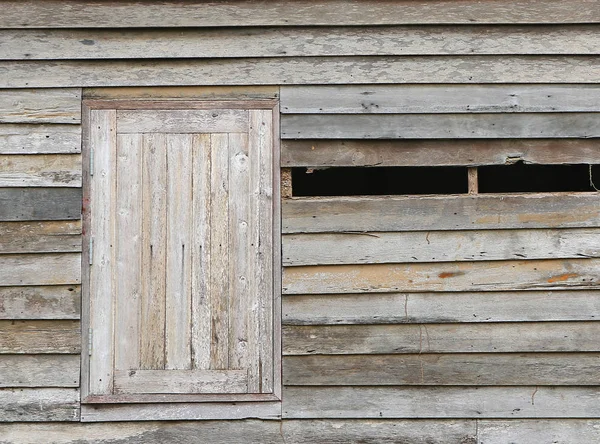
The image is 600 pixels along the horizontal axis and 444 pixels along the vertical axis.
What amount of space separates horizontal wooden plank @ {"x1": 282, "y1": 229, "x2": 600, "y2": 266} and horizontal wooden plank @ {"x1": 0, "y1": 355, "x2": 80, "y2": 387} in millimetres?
1279

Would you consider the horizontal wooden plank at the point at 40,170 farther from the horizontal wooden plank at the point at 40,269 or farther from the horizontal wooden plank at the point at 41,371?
the horizontal wooden plank at the point at 41,371

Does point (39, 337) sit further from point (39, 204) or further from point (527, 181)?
point (527, 181)

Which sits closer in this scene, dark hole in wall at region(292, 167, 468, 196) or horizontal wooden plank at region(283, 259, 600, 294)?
horizontal wooden plank at region(283, 259, 600, 294)

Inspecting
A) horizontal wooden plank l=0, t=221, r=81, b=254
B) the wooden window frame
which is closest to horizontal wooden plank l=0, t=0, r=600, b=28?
the wooden window frame

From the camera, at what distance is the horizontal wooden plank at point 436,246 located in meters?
3.63

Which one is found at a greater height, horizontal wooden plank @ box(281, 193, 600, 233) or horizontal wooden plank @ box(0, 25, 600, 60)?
horizontal wooden plank @ box(0, 25, 600, 60)

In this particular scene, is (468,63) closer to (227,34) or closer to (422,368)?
(227,34)

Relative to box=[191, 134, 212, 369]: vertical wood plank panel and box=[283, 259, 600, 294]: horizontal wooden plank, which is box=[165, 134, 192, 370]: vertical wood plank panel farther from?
box=[283, 259, 600, 294]: horizontal wooden plank

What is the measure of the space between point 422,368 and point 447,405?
0.79 feet

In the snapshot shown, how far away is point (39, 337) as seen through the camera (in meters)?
3.60

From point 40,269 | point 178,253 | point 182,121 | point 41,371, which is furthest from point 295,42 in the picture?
point 41,371

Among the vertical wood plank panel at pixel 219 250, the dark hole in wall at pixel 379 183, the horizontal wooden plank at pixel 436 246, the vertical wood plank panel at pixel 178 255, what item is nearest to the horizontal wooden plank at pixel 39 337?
the vertical wood plank panel at pixel 178 255

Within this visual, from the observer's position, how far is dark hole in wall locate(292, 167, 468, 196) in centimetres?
581

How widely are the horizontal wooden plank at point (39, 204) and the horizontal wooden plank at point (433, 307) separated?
1.27m
